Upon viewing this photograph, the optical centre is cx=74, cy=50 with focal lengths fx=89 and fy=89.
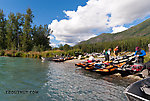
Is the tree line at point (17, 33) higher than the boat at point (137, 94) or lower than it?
higher

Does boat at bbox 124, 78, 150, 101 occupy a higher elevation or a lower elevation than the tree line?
lower

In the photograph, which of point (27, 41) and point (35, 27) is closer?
point (27, 41)

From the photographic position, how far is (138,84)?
3.32 meters

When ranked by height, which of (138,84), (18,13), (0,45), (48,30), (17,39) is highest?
(18,13)

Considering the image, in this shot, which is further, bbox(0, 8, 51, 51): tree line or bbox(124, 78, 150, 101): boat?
bbox(0, 8, 51, 51): tree line

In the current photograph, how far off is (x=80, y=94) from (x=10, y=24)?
200ft

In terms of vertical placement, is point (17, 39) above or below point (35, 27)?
below

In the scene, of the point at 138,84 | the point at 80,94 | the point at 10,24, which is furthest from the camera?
the point at 10,24

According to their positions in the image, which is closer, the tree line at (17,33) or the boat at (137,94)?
the boat at (137,94)

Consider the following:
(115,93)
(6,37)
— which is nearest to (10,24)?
(6,37)

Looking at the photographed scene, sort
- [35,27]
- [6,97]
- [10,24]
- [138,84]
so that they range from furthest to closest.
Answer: [35,27]
[10,24]
[6,97]
[138,84]

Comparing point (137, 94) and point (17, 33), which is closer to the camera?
point (137, 94)

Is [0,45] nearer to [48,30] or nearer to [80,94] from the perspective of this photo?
[48,30]

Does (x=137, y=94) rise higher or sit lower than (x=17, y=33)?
lower
